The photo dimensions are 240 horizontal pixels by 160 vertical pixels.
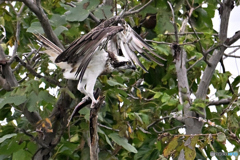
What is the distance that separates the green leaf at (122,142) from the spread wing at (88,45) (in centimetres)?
107

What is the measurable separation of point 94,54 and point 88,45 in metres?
0.15

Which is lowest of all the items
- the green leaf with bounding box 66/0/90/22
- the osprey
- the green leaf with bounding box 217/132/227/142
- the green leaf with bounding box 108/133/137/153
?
the green leaf with bounding box 108/133/137/153

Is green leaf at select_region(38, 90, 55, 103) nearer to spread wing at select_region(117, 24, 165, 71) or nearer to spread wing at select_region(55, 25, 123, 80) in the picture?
spread wing at select_region(55, 25, 123, 80)

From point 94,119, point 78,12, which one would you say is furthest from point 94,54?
point 78,12

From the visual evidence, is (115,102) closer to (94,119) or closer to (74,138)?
(74,138)

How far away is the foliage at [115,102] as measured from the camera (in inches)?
145

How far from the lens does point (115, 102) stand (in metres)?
4.38

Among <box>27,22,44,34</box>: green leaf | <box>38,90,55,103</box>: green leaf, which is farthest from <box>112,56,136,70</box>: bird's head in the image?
<box>27,22,44,34</box>: green leaf

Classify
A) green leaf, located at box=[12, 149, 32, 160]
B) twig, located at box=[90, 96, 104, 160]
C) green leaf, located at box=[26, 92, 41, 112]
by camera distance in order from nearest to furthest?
1. twig, located at box=[90, 96, 104, 160]
2. green leaf, located at box=[26, 92, 41, 112]
3. green leaf, located at box=[12, 149, 32, 160]

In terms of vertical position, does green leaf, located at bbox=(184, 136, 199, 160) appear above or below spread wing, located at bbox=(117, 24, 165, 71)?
below

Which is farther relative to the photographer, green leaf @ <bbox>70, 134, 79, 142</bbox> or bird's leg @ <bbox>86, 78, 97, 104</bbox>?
green leaf @ <bbox>70, 134, 79, 142</bbox>

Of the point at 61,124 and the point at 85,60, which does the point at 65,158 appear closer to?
the point at 61,124

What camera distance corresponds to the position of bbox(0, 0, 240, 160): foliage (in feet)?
12.1

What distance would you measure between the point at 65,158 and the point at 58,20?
146 cm
